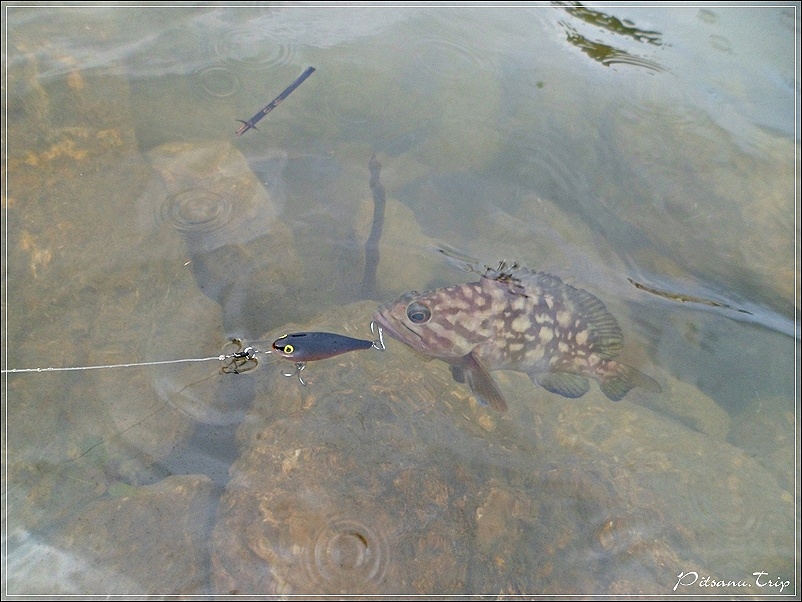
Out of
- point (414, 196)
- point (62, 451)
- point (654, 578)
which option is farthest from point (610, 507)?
point (62, 451)

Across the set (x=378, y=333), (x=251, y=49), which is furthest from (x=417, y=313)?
(x=251, y=49)

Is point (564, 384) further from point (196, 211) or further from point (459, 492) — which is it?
point (196, 211)

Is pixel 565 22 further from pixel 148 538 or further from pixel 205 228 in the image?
pixel 148 538

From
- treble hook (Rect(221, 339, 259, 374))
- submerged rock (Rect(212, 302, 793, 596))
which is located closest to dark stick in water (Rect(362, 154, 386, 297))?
submerged rock (Rect(212, 302, 793, 596))

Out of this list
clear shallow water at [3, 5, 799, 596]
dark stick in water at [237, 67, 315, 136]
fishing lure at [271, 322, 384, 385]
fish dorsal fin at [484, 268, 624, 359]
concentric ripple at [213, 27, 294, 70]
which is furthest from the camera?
concentric ripple at [213, 27, 294, 70]

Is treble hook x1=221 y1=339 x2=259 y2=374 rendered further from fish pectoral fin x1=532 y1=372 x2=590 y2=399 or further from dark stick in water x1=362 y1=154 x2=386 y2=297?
fish pectoral fin x1=532 y1=372 x2=590 y2=399

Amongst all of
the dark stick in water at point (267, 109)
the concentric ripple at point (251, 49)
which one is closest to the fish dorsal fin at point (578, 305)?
the dark stick in water at point (267, 109)
